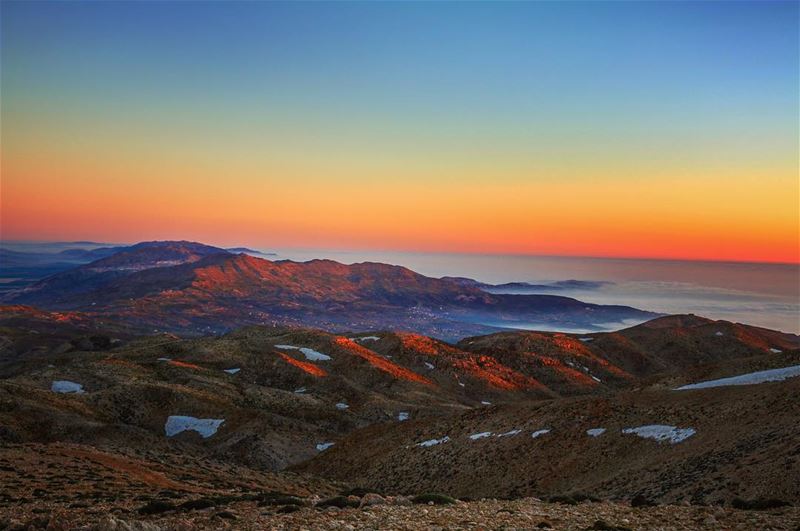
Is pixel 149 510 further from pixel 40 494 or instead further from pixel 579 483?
pixel 579 483

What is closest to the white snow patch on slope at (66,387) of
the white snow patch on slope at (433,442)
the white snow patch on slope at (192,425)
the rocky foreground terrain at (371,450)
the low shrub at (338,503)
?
the rocky foreground terrain at (371,450)

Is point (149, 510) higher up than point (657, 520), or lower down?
lower down

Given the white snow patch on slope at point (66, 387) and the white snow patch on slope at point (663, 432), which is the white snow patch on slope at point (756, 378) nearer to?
the white snow patch on slope at point (663, 432)

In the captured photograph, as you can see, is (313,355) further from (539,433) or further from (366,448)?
(539,433)

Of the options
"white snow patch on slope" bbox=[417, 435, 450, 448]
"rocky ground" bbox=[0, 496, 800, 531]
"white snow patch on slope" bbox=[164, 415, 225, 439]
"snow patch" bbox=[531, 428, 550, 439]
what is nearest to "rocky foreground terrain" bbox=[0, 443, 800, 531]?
"rocky ground" bbox=[0, 496, 800, 531]

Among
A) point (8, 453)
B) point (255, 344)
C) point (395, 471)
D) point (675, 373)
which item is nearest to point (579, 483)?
point (395, 471)
